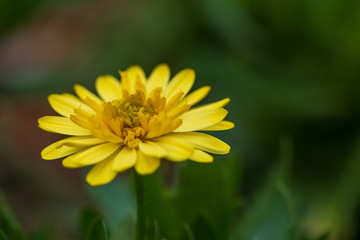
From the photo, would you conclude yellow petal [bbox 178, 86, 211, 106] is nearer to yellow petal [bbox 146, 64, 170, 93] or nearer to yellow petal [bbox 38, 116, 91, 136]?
yellow petal [bbox 146, 64, 170, 93]

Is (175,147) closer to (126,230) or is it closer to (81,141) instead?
(81,141)

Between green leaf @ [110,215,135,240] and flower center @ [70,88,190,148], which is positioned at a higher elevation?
flower center @ [70,88,190,148]

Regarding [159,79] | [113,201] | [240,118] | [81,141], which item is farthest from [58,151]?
[240,118]

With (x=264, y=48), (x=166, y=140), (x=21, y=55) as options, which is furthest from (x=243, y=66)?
(x=21, y=55)

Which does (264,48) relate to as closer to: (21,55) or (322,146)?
(322,146)

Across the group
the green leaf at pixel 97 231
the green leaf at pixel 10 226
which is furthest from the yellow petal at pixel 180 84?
the green leaf at pixel 10 226

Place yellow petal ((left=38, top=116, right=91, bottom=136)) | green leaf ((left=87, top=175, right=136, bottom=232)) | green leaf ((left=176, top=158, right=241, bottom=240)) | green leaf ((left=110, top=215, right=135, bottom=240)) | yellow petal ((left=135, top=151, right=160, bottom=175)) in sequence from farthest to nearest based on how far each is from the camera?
green leaf ((left=87, top=175, right=136, bottom=232)), green leaf ((left=176, top=158, right=241, bottom=240)), green leaf ((left=110, top=215, right=135, bottom=240)), yellow petal ((left=38, top=116, right=91, bottom=136)), yellow petal ((left=135, top=151, right=160, bottom=175))

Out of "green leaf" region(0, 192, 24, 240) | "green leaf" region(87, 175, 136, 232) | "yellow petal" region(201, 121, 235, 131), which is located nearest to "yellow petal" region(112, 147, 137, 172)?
"yellow petal" region(201, 121, 235, 131)
